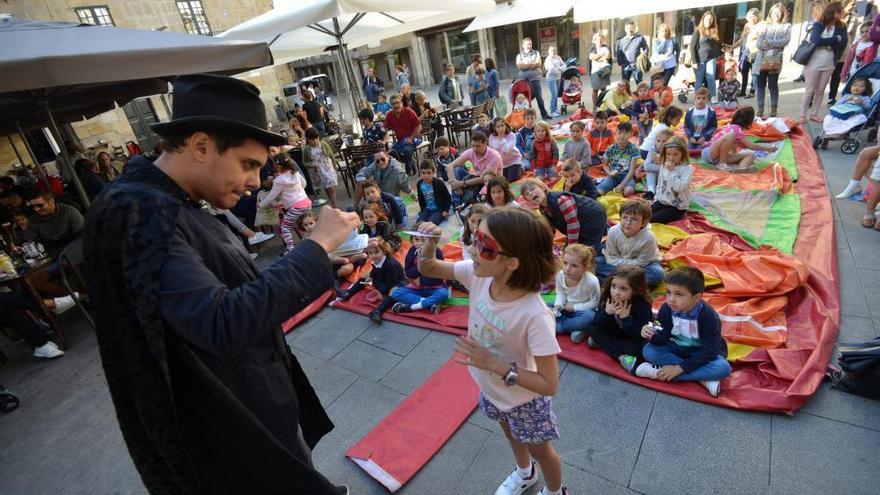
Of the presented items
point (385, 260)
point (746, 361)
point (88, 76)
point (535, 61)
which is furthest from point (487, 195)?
point (535, 61)

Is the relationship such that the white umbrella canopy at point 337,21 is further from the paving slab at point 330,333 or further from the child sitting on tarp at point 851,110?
the child sitting on tarp at point 851,110

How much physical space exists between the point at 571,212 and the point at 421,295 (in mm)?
1789

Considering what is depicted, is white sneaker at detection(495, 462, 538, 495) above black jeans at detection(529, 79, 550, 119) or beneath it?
beneath

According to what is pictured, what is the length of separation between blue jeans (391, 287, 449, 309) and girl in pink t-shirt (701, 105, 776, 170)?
4845 mm

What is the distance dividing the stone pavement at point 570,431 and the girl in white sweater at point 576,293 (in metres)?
0.37

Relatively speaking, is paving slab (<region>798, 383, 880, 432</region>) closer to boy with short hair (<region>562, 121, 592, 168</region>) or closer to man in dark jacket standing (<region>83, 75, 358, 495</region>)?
man in dark jacket standing (<region>83, 75, 358, 495</region>)

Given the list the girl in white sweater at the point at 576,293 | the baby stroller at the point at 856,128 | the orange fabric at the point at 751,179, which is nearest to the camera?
the girl in white sweater at the point at 576,293

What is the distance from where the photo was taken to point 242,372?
1.38 m

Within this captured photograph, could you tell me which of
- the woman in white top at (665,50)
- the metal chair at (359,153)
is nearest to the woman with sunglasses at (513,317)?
the metal chair at (359,153)

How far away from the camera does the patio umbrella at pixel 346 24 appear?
6.12 m

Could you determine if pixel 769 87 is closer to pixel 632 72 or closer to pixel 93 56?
pixel 632 72

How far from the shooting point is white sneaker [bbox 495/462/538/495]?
2.38 metres

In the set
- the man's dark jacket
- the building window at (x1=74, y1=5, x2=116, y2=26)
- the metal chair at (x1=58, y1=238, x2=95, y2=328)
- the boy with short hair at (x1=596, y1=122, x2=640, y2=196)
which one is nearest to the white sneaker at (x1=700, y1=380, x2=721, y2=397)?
the man's dark jacket

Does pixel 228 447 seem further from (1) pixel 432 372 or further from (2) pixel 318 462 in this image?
(1) pixel 432 372
